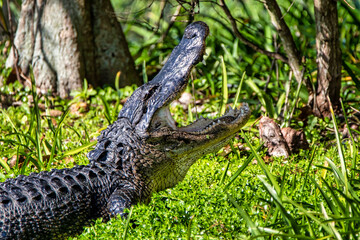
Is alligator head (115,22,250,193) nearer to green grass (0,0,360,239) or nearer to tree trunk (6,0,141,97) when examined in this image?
green grass (0,0,360,239)

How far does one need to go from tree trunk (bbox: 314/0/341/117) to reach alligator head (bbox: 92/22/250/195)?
1.61 m

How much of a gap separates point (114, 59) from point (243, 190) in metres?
4.13

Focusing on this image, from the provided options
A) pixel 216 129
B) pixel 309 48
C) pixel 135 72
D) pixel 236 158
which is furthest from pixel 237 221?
pixel 309 48

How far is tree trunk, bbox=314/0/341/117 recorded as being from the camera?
4.49 m

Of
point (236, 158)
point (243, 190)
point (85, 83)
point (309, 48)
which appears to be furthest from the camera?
point (309, 48)

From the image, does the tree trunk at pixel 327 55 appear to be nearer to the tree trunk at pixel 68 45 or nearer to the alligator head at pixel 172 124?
the alligator head at pixel 172 124

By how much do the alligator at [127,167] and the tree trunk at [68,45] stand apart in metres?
3.21

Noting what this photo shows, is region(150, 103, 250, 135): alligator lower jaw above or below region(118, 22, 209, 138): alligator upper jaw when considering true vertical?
below

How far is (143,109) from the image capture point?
3330mm

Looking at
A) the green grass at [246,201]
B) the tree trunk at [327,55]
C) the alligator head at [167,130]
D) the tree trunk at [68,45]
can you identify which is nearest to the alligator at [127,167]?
the alligator head at [167,130]

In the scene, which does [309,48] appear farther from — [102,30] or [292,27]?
[102,30]

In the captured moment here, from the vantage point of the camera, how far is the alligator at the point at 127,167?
2.90 metres

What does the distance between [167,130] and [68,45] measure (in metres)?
3.52

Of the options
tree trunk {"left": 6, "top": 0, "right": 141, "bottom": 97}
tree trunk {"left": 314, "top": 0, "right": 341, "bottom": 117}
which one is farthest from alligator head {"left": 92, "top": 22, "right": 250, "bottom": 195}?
tree trunk {"left": 6, "top": 0, "right": 141, "bottom": 97}
